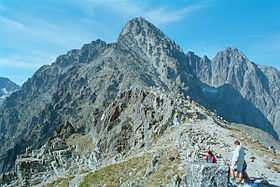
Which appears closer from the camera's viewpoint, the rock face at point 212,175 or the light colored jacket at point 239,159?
the rock face at point 212,175

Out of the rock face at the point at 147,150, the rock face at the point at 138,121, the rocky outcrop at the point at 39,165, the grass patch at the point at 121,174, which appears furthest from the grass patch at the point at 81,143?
the grass patch at the point at 121,174

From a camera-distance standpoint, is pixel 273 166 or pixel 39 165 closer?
pixel 273 166

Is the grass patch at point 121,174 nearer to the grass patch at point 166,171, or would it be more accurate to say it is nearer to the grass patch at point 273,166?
the grass patch at point 166,171

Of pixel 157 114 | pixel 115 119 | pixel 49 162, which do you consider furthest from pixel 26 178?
pixel 157 114

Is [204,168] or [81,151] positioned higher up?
[204,168]

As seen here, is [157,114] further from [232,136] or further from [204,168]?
[204,168]

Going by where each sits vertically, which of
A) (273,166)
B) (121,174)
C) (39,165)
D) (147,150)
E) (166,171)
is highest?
(273,166)

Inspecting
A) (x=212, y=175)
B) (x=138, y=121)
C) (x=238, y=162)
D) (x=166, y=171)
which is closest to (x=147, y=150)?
(x=166, y=171)

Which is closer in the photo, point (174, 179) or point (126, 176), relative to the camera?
point (174, 179)

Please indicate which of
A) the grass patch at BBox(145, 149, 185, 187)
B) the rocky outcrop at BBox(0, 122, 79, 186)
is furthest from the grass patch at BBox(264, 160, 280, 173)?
the rocky outcrop at BBox(0, 122, 79, 186)

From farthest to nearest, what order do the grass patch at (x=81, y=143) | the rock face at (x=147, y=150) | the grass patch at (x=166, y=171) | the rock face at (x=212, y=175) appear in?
the grass patch at (x=81, y=143) < the rock face at (x=147, y=150) < the grass patch at (x=166, y=171) < the rock face at (x=212, y=175)

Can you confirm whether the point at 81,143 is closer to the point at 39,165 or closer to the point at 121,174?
the point at 39,165

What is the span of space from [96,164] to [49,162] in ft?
108

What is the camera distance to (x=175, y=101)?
35.1 meters
